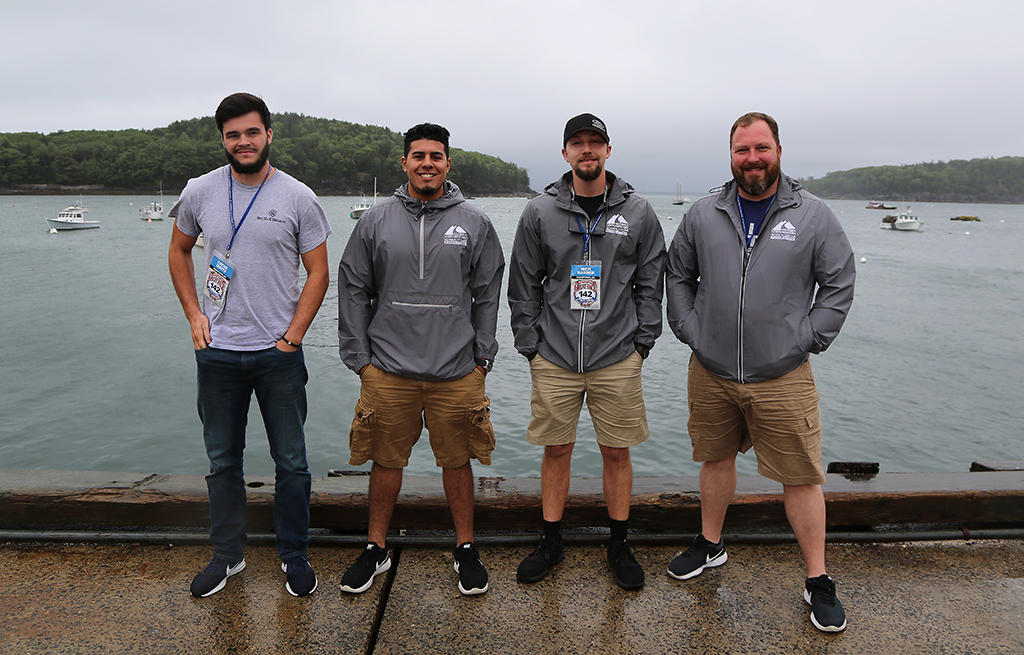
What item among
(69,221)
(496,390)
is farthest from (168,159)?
(496,390)

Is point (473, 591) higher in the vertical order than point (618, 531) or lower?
lower

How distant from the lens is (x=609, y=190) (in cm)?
324

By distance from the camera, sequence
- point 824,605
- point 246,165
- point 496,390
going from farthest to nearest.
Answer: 1. point 496,390
2. point 246,165
3. point 824,605

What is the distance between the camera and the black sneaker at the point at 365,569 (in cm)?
290

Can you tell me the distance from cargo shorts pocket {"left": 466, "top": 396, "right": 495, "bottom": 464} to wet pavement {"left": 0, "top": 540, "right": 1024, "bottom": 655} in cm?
56

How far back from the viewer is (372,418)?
3027 millimetres

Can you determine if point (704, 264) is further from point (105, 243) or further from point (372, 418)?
point (105, 243)

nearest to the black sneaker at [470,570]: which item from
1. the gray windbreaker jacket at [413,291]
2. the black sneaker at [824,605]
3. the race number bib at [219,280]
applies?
the gray windbreaker jacket at [413,291]

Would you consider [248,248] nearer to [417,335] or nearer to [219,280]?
[219,280]

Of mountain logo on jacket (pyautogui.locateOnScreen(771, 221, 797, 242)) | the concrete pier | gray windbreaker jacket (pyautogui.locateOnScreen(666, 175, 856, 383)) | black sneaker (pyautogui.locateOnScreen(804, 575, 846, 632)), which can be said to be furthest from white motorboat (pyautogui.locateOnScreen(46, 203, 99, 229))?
black sneaker (pyautogui.locateOnScreen(804, 575, 846, 632))

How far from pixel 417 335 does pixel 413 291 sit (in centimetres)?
20

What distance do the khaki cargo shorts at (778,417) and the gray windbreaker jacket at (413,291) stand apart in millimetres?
1115

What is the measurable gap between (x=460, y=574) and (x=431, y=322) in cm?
116

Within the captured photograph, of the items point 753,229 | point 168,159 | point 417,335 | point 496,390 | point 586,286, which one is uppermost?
point 168,159
